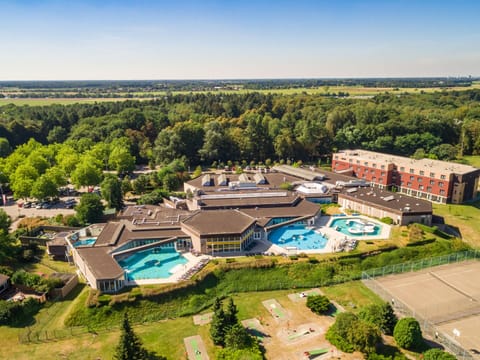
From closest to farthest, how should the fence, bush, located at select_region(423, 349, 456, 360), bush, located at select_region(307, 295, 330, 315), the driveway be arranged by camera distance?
bush, located at select_region(423, 349, 456, 360)
the fence
bush, located at select_region(307, 295, 330, 315)
the driveway

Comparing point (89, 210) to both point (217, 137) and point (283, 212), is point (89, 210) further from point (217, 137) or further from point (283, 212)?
point (217, 137)

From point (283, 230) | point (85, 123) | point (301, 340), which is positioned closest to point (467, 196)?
point (283, 230)

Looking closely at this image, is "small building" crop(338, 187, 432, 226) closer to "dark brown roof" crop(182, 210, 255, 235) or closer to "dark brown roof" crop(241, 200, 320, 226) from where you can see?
"dark brown roof" crop(241, 200, 320, 226)

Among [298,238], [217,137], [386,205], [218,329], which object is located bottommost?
[298,238]

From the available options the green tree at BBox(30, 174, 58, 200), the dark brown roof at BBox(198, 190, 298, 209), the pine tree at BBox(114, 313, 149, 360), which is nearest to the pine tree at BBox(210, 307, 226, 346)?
the pine tree at BBox(114, 313, 149, 360)

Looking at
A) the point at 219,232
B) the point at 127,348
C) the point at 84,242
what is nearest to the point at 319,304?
the point at 219,232

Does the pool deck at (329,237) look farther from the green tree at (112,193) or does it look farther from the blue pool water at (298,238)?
the green tree at (112,193)
